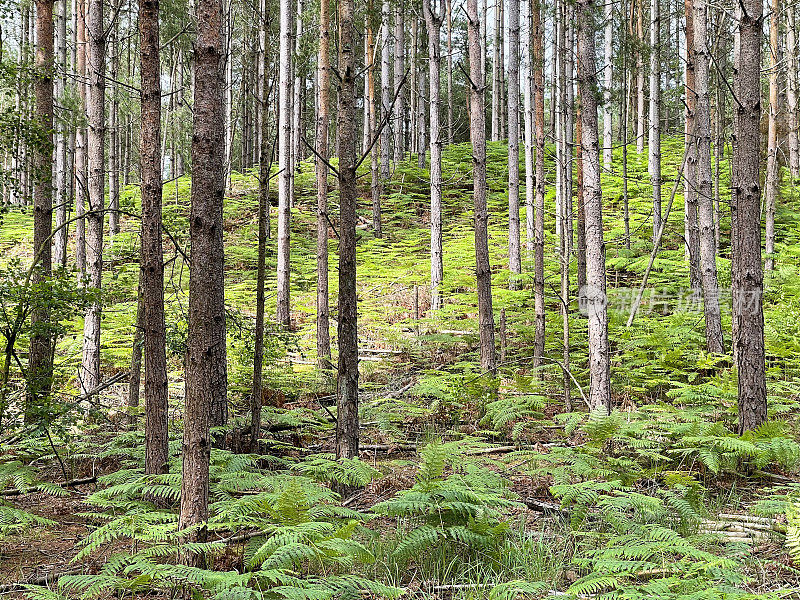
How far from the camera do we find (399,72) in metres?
18.5

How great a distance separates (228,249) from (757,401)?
47.9ft

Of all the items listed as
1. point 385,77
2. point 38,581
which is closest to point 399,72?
point 385,77

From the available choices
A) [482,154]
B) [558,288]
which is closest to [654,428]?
[482,154]

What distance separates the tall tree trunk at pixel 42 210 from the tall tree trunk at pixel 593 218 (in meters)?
4.88

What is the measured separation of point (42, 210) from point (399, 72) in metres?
13.7

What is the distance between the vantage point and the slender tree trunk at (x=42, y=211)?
16.1 ft

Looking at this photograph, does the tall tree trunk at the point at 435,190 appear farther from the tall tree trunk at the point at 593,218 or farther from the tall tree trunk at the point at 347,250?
the tall tree trunk at the point at 347,250

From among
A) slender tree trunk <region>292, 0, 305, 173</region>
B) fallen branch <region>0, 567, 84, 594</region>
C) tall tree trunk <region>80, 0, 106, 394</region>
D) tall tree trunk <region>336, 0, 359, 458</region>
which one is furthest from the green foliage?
slender tree trunk <region>292, 0, 305, 173</region>

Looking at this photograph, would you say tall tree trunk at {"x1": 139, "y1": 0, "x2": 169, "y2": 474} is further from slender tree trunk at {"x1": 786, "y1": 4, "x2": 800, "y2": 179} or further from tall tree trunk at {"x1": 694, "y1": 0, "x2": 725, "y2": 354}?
slender tree trunk at {"x1": 786, "y1": 4, "x2": 800, "y2": 179}

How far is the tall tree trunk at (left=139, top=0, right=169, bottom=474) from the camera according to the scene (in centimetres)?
457

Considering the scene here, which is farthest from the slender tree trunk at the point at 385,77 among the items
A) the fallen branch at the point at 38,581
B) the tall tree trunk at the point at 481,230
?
the fallen branch at the point at 38,581

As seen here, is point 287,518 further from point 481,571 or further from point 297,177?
point 297,177

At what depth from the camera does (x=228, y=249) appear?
57.6 feet

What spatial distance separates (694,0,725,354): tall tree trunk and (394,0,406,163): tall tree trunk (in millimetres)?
4856
